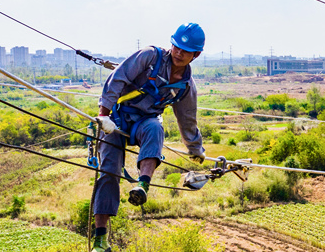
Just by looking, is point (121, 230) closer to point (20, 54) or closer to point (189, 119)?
point (189, 119)

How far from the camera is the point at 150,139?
2361mm

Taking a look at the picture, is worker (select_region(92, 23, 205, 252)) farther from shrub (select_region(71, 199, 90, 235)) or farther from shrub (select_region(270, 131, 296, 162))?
shrub (select_region(270, 131, 296, 162))

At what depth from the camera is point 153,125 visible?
2.42 meters

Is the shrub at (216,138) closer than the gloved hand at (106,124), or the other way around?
the gloved hand at (106,124)

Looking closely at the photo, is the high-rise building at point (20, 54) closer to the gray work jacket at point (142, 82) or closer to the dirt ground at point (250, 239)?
the dirt ground at point (250, 239)

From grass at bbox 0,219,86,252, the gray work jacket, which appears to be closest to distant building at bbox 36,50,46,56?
grass at bbox 0,219,86,252

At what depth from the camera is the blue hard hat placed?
8.25 ft

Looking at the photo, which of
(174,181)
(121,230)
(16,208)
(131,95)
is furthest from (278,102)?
(131,95)

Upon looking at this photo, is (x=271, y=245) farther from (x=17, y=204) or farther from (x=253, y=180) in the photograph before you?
(x=17, y=204)

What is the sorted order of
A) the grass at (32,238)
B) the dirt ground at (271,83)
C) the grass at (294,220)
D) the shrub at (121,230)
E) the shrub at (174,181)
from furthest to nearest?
the dirt ground at (271,83) → the shrub at (174,181) → the grass at (294,220) → the grass at (32,238) → the shrub at (121,230)

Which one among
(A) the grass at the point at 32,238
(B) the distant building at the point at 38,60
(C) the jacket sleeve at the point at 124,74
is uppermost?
(B) the distant building at the point at 38,60

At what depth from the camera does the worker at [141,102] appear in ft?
7.73

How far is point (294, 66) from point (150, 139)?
88280 millimetres

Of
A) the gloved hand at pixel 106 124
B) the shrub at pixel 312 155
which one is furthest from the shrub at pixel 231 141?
the gloved hand at pixel 106 124
